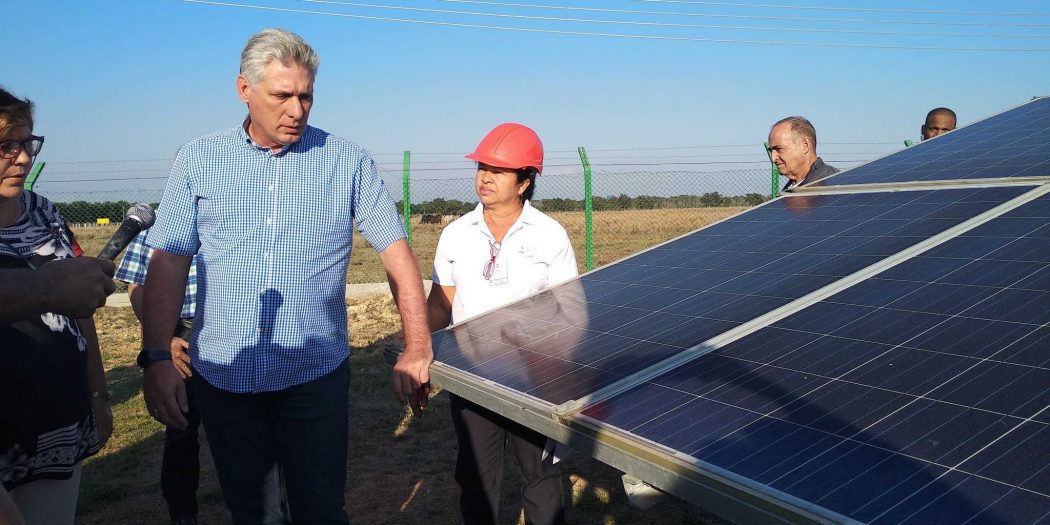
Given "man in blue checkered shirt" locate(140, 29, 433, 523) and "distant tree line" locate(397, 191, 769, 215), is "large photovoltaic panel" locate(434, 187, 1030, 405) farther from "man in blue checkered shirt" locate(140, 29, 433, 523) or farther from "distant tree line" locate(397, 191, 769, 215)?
"distant tree line" locate(397, 191, 769, 215)

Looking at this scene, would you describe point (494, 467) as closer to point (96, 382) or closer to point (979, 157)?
point (96, 382)

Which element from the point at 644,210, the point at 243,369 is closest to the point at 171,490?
the point at 243,369

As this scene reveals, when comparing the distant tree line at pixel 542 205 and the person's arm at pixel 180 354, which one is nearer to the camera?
the person's arm at pixel 180 354

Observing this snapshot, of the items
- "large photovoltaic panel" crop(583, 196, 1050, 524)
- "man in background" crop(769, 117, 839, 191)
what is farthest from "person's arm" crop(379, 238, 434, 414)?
"man in background" crop(769, 117, 839, 191)

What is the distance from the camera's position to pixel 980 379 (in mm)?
2074

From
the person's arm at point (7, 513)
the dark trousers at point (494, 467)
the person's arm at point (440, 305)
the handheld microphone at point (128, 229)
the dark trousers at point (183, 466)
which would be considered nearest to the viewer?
the person's arm at point (7, 513)

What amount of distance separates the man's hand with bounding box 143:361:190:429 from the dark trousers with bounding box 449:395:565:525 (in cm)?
122

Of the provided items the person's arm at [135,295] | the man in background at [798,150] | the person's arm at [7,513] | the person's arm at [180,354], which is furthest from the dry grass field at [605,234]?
the person's arm at [7,513]

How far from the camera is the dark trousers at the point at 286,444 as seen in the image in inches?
134

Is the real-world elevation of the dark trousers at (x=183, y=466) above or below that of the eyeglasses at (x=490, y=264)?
below

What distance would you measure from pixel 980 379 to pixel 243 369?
254cm

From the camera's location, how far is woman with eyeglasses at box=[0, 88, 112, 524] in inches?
116

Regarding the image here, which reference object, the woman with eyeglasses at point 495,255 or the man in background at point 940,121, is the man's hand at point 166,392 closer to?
the woman with eyeglasses at point 495,255

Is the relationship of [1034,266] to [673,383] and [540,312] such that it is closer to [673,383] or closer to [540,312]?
[673,383]
